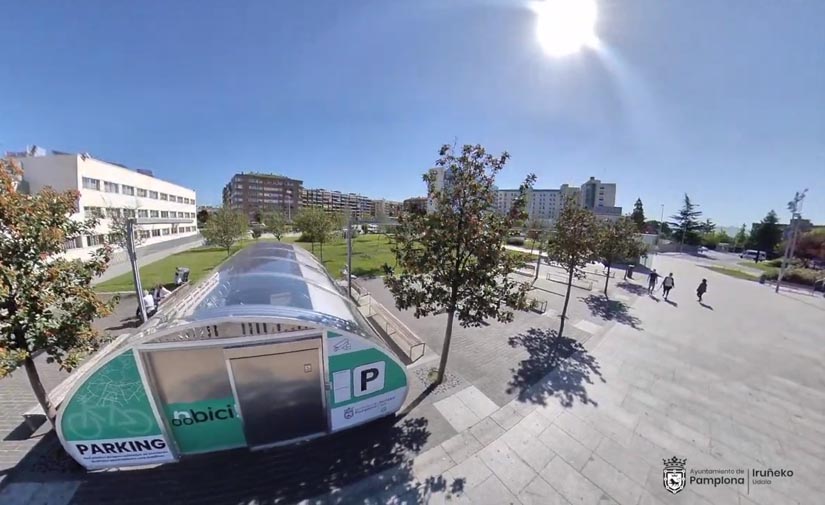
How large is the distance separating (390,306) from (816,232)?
51.6 m

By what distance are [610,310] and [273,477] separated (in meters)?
14.5

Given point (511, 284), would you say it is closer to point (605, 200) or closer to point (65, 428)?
point (65, 428)

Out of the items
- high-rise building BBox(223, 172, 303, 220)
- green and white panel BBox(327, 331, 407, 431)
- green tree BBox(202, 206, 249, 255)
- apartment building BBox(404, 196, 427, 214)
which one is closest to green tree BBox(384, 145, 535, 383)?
apartment building BBox(404, 196, 427, 214)

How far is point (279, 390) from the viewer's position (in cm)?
487

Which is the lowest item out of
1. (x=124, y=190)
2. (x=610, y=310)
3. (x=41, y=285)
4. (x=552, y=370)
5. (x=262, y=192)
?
(x=552, y=370)

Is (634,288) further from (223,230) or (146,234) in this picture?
(146,234)

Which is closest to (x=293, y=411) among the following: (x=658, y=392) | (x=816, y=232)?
(x=658, y=392)

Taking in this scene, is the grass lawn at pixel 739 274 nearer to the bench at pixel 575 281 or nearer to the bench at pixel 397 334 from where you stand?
the bench at pixel 575 281

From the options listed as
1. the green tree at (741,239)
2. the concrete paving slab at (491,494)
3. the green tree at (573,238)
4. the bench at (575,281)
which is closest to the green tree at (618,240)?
the bench at (575,281)

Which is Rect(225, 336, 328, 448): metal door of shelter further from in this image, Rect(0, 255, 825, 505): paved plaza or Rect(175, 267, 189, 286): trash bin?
Rect(175, 267, 189, 286): trash bin

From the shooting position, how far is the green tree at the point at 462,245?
595 cm

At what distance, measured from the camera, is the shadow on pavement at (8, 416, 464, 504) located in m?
4.14

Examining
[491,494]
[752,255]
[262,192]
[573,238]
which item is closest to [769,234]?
[752,255]

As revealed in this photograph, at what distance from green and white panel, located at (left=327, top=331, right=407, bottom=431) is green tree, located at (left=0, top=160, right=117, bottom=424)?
3.82 meters
